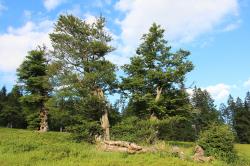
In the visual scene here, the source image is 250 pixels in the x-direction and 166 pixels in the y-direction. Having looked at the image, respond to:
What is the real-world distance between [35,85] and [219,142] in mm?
33570

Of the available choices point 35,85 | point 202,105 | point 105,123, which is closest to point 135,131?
point 105,123

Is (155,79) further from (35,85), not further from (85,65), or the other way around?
(35,85)

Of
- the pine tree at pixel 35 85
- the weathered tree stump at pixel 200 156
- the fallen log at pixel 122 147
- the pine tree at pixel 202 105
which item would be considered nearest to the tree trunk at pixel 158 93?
the weathered tree stump at pixel 200 156

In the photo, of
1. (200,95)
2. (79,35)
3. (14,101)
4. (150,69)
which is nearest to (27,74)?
(79,35)

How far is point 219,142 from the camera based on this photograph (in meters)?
26.1

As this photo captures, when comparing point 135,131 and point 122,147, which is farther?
point 135,131

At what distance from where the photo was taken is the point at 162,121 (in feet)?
113

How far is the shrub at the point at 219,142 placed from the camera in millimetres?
25375

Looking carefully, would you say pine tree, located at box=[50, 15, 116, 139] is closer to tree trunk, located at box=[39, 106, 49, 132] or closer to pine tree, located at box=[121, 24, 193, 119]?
pine tree, located at box=[121, 24, 193, 119]

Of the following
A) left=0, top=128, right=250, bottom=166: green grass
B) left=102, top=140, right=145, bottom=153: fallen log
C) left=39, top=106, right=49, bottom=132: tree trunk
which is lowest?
left=0, top=128, right=250, bottom=166: green grass

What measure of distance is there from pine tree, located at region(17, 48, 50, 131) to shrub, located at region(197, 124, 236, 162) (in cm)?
3138

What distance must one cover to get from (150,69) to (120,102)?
4.53 m

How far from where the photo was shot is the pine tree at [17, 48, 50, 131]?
53362mm

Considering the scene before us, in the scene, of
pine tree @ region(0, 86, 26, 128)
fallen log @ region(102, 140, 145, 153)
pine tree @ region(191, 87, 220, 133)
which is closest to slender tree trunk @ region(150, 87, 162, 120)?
fallen log @ region(102, 140, 145, 153)
